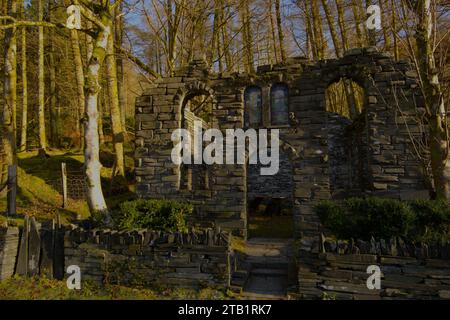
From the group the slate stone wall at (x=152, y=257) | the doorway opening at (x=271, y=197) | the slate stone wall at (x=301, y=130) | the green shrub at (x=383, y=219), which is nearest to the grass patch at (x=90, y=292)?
the slate stone wall at (x=152, y=257)

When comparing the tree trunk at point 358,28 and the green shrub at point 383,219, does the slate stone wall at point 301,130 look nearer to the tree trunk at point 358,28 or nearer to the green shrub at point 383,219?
the green shrub at point 383,219

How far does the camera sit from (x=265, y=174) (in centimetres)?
1520

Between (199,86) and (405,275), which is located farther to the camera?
(199,86)

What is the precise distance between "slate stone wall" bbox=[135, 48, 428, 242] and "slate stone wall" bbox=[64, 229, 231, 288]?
147 inches

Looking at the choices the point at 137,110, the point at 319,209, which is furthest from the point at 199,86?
the point at 319,209

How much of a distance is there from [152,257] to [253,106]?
5.90 m

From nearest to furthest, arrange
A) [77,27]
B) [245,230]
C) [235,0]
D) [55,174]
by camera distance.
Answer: [77,27] → [245,230] → [55,174] → [235,0]

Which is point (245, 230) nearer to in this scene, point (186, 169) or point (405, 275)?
point (186, 169)

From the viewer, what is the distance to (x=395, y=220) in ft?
18.0

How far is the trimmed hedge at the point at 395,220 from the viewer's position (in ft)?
A: 17.8

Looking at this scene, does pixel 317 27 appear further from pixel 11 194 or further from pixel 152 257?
pixel 11 194

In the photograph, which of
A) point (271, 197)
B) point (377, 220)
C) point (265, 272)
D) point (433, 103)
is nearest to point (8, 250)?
point (265, 272)

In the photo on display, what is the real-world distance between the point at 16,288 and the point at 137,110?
624 cm

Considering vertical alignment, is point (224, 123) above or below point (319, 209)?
above
